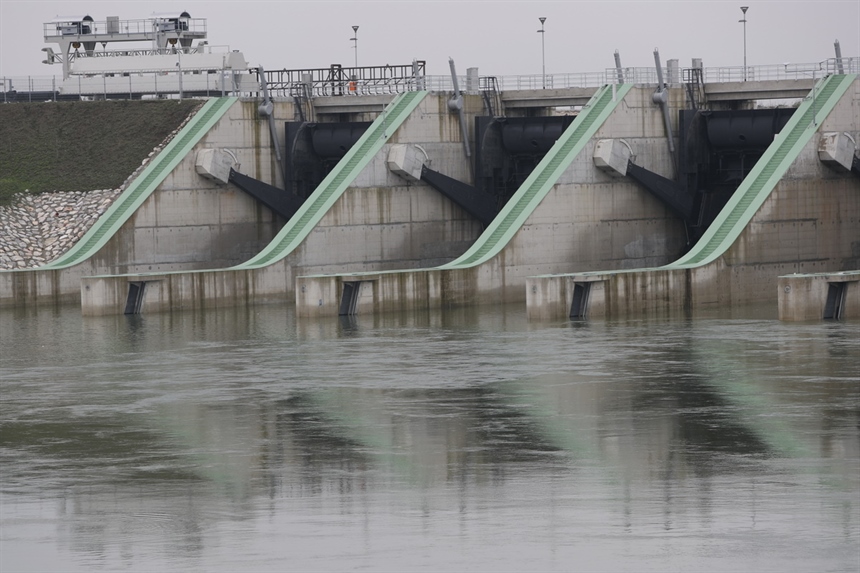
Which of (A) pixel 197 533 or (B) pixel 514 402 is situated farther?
(B) pixel 514 402

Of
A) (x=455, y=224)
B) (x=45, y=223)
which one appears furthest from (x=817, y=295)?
(x=45, y=223)

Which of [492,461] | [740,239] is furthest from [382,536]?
[740,239]

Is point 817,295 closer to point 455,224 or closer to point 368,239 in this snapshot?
point 368,239

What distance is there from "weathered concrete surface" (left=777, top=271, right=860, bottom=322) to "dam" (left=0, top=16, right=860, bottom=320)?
51 mm

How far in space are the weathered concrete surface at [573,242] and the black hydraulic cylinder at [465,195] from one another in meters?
5.55

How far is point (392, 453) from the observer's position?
20406 mm

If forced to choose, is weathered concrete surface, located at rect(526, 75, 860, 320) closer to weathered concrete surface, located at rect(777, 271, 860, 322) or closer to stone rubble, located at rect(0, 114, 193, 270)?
weathered concrete surface, located at rect(777, 271, 860, 322)

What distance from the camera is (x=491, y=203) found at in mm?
50625

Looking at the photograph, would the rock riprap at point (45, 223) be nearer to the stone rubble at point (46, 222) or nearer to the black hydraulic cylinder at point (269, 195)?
the stone rubble at point (46, 222)

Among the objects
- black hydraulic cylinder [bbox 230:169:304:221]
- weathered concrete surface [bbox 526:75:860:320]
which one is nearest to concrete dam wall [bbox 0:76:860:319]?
weathered concrete surface [bbox 526:75:860:320]

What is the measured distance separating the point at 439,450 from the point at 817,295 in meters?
18.4

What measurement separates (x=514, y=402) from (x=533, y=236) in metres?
18.5

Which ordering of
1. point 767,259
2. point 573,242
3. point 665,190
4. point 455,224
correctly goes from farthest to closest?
point 455,224
point 665,190
point 573,242
point 767,259

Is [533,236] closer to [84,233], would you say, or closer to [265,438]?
[84,233]
